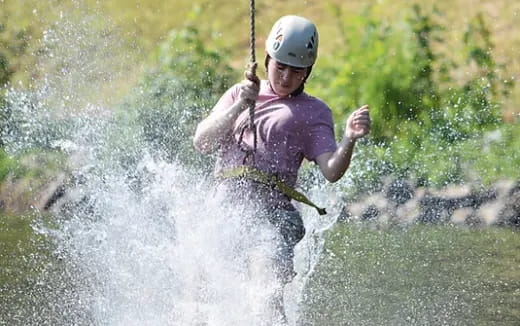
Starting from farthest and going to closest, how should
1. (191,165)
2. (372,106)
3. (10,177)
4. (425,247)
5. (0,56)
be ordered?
(0,56) < (372,106) < (10,177) < (191,165) < (425,247)

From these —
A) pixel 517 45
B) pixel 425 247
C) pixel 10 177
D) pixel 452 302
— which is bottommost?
pixel 517 45

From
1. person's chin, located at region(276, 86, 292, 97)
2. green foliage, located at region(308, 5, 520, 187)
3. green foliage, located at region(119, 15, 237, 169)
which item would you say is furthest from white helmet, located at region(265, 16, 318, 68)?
green foliage, located at region(308, 5, 520, 187)

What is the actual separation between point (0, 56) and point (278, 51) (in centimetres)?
756

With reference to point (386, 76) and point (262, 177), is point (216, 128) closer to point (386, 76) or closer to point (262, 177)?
point (262, 177)

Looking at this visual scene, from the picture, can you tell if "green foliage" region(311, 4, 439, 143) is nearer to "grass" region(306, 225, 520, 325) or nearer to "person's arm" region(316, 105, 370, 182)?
"grass" region(306, 225, 520, 325)

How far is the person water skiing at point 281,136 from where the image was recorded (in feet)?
13.1

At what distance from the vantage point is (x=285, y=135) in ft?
13.2

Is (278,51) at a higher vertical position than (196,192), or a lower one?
higher

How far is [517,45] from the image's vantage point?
1098 cm

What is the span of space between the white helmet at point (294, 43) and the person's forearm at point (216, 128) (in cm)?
25

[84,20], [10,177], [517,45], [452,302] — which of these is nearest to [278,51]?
[452,302]

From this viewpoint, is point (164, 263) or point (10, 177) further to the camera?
point (10, 177)

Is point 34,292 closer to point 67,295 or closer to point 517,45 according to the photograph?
point 67,295

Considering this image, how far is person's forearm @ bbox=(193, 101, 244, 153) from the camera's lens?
4000 millimetres
